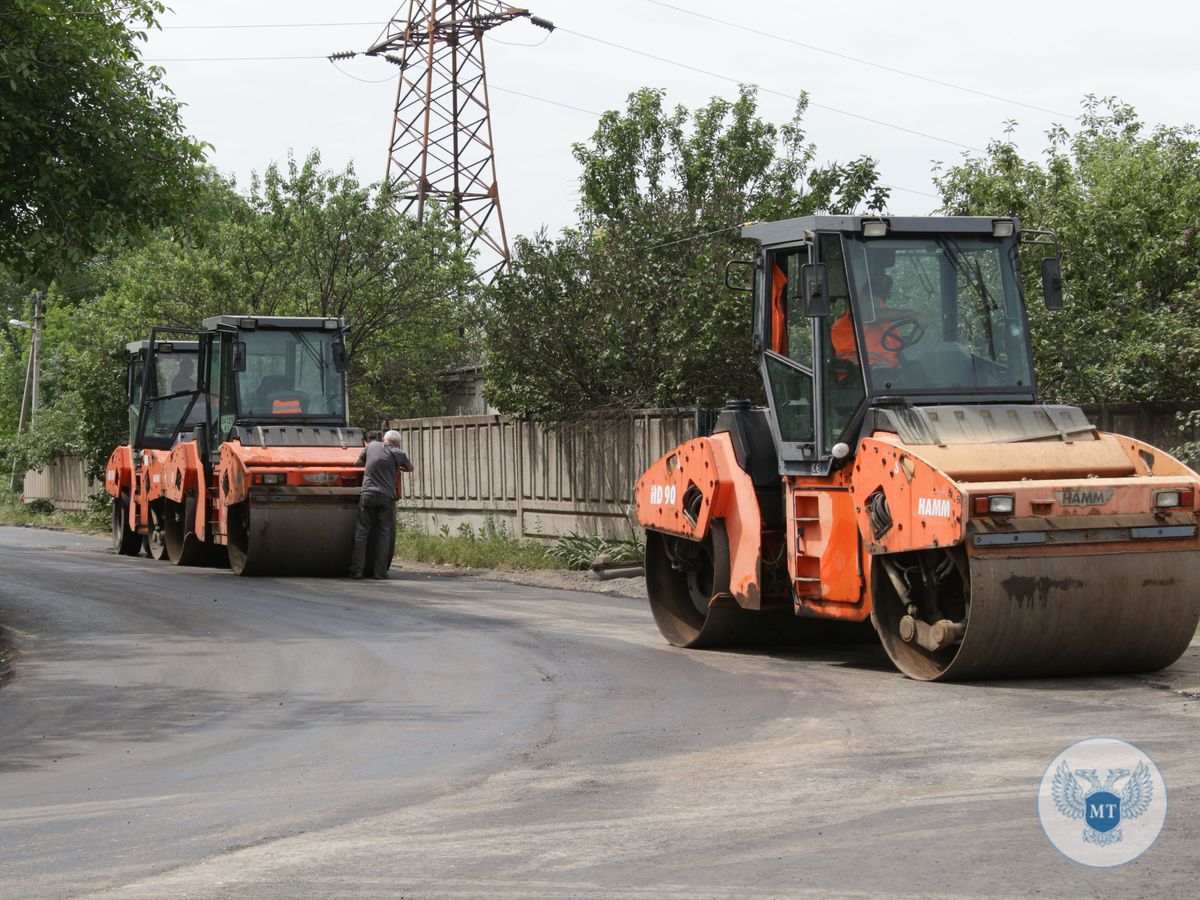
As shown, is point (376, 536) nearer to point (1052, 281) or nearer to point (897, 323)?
point (897, 323)

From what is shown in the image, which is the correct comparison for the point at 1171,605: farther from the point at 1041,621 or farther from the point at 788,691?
the point at 788,691

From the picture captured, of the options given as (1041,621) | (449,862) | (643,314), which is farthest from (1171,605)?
(643,314)

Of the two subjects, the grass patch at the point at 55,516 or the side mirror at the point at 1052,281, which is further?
the grass patch at the point at 55,516

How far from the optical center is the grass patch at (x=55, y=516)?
3706 centimetres

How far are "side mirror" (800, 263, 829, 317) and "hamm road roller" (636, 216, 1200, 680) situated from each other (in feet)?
Answer: 0.04

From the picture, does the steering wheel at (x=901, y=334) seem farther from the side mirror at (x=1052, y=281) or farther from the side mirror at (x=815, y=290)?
the side mirror at (x=1052, y=281)

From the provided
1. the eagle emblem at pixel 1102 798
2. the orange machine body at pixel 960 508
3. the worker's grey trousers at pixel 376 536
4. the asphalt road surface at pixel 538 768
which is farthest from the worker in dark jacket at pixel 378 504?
the eagle emblem at pixel 1102 798

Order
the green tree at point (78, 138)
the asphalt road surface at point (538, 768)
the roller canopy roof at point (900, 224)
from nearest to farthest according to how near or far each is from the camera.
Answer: the asphalt road surface at point (538, 768), the roller canopy roof at point (900, 224), the green tree at point (78, 138)

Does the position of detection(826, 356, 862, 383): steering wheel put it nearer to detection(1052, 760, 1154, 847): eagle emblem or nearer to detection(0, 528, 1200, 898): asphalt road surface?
detection(0, 528, 1200, 898): asphalt road surface

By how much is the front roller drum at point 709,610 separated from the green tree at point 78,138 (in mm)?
7099

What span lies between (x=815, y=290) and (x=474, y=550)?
40.8ft

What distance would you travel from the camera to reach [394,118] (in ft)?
120

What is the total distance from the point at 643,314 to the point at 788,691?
10714 millimetres

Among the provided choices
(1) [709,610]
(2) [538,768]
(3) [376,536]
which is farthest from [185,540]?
(2) [538,768]
